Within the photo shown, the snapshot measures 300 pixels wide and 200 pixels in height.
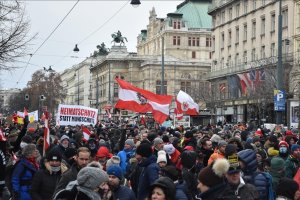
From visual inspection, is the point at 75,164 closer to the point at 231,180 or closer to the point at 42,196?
the point at 42,196

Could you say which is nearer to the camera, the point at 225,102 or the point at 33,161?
the point at 33,161

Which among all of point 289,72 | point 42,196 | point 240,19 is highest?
point 240,19

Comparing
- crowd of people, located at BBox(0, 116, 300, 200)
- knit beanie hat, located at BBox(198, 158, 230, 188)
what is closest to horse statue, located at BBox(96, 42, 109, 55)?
crowd of people, located at BBox(0, 116, 300, 200)

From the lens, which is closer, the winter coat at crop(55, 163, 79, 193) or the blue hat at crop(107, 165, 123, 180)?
the blue hat at crop(107, 165, 123, 180)

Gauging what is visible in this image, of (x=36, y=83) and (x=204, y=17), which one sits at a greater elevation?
(x=204, y=17)

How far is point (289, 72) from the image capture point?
47125mm

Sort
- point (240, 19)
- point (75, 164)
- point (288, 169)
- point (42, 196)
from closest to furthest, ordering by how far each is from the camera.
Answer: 1. point (75, 164)
2. point (42, 196)
3. point (288, 169)
4. point (240, 19)

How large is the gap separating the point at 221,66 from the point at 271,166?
61946mm

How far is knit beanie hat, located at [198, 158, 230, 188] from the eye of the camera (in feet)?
18.5

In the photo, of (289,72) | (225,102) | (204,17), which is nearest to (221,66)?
(225,102)

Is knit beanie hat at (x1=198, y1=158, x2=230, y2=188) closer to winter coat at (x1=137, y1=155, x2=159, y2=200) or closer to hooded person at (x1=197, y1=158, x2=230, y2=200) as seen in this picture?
hooded person at (x1=197, y1=158, x2=230, y2=200)

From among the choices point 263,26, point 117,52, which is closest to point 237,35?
point 263,26

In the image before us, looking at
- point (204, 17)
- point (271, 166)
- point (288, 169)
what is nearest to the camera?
point (271, 166)

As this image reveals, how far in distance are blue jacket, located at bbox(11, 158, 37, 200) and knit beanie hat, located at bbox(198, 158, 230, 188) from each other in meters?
3.73
